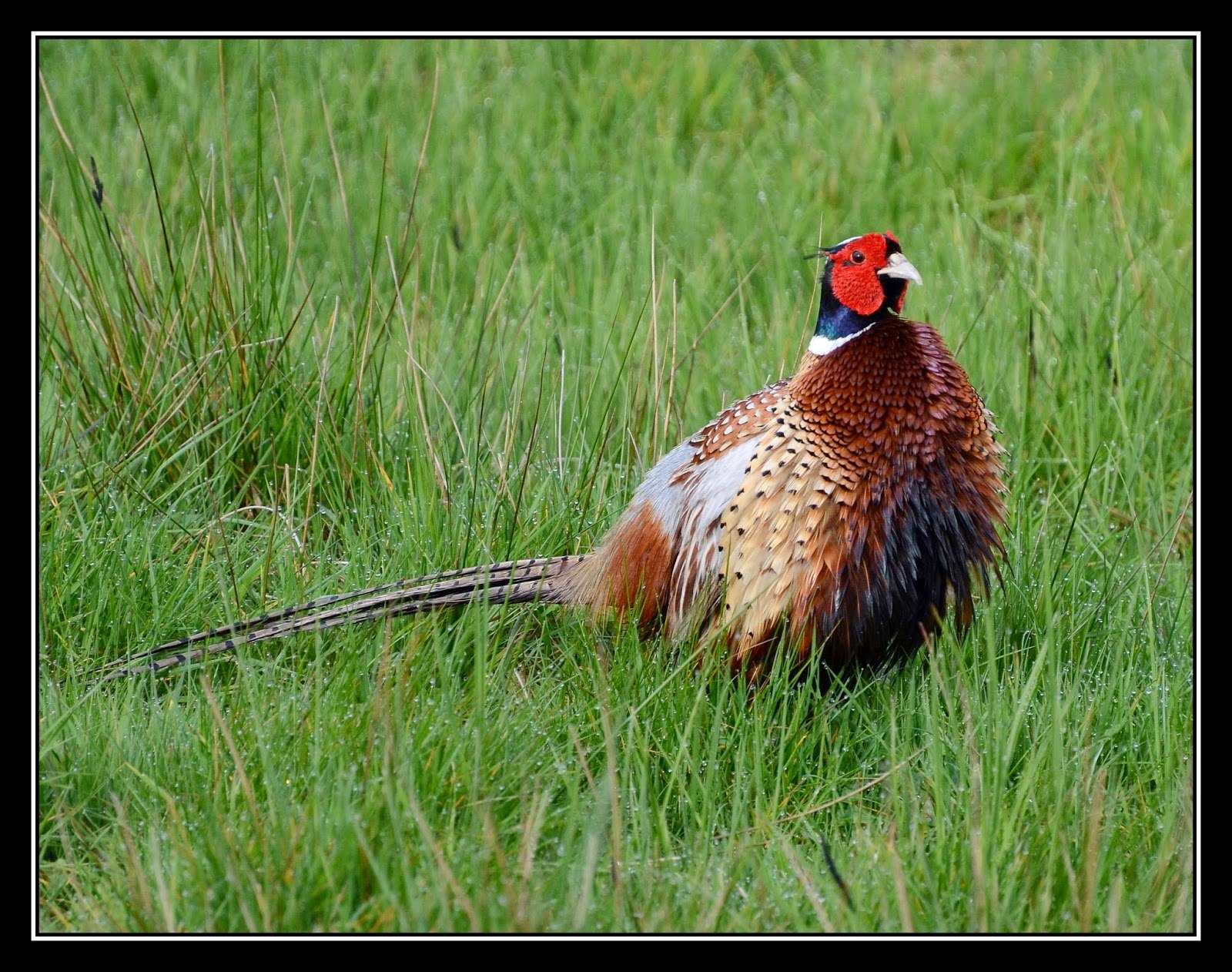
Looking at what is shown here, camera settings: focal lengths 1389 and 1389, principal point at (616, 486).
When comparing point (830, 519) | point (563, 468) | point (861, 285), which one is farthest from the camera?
point (563, 468)

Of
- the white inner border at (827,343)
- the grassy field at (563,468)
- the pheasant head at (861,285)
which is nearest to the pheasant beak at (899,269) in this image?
the pheasant head at (861,285)

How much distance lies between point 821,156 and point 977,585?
102 inches

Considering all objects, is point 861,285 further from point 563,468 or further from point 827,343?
point 563,468

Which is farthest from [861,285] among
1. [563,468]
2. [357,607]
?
[357,607]

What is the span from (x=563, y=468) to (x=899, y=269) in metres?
1.09

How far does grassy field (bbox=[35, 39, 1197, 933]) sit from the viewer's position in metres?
2.56

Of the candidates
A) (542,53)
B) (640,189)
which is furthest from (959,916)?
(542,53)

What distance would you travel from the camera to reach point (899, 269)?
3.25 meters

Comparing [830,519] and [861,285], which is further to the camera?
[861,285]

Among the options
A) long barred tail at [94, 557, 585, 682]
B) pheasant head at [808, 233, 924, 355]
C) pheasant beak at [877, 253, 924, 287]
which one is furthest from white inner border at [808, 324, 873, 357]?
long barred tail at [94, 557, 585, 682]

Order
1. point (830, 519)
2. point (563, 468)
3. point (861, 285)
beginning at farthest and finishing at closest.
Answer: point (563, 468)
point (861, 285)
point (830, 519)

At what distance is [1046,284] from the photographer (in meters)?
4.95

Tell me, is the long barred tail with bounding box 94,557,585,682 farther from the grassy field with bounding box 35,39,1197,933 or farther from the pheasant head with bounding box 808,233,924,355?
the pheasant head with bounding box 808,233,924,355

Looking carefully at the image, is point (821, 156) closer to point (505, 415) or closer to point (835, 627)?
point (505, 415)
